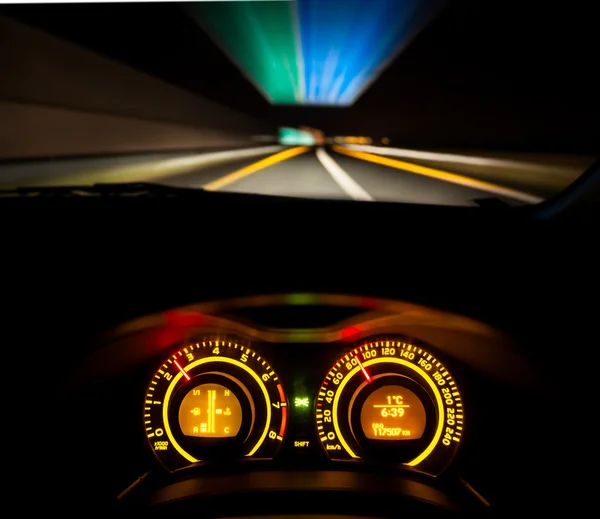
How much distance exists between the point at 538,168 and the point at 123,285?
378 cm

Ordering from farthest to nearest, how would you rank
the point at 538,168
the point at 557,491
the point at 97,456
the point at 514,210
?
the point at 538,168 → the point at 514,210 → the point at 97,456 → the point at 557,491

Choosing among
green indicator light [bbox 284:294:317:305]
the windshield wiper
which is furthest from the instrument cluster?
the windshield wiper

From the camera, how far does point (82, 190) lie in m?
3.35

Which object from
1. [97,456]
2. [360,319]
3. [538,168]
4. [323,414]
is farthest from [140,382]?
[538,168]

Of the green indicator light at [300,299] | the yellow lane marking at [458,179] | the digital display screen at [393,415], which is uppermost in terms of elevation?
the yellow lane marking at [458,179]

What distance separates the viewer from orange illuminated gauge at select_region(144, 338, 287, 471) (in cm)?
306

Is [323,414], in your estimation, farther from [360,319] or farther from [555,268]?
[555,268]

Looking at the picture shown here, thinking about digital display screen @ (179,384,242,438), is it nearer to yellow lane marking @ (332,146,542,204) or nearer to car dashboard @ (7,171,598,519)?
car dashboard @ (7,171,598,519)

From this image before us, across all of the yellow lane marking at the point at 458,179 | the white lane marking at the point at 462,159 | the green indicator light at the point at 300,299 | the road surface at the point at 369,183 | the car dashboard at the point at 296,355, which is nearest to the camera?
the car dashboard at the point at 296,355

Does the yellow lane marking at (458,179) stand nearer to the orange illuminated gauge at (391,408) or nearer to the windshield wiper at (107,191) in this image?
the orange illuminated gauge at (391,408)

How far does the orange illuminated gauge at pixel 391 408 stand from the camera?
3072mm

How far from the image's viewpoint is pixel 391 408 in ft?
10.2

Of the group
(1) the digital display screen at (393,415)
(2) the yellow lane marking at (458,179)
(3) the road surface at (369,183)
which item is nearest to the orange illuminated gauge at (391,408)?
(1) the digital display screen at (393,415)

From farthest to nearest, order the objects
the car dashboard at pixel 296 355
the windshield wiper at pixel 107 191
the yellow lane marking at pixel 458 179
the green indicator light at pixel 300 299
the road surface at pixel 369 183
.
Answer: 1. the yellow lane marking at pixel 458 179
2. the road surface at pixel 369 183
3. the windshield wiper at pixel 107 191
4. the green indicator light at pixel 300 299
5. the car dashboard at pixel 296 355
